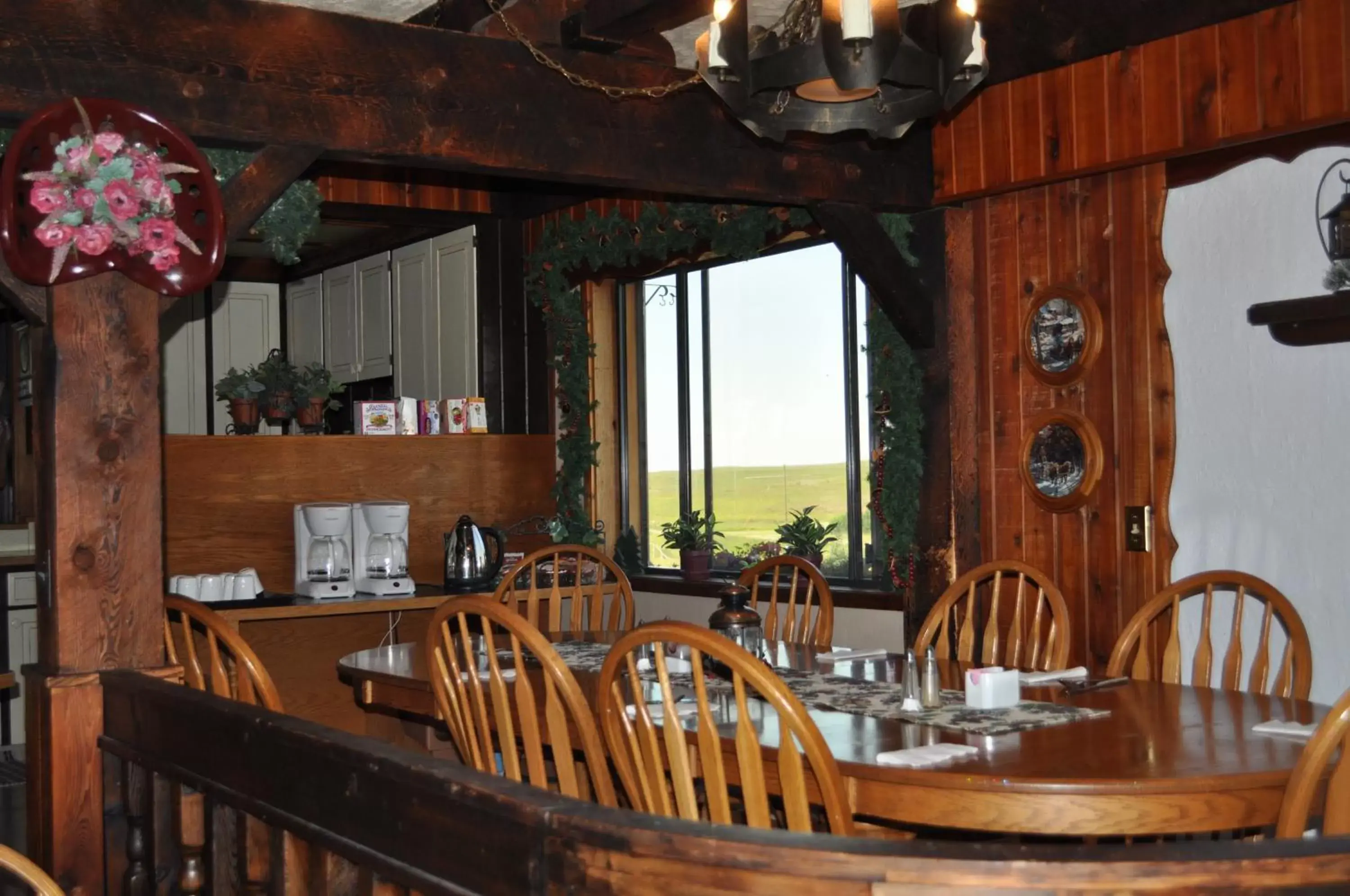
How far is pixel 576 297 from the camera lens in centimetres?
589

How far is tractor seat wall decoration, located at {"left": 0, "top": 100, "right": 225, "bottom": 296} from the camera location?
2.75 m

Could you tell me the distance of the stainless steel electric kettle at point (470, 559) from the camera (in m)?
5.26

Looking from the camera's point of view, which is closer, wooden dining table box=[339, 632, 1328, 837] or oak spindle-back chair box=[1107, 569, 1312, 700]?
wooden dining table box=[339, 632, 1328, 837]

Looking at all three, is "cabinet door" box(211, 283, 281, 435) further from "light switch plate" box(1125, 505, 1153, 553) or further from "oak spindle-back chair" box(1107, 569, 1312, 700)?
"oak spindle-back chair" box(1107, 569, 1312, 700)

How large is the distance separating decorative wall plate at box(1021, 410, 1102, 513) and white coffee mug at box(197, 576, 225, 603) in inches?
109

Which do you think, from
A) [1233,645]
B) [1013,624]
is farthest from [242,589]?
[1233,645]

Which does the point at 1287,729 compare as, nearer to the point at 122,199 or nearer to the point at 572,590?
the point at 122,199

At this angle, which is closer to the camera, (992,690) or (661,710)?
(992,690)

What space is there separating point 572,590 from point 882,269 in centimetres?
157

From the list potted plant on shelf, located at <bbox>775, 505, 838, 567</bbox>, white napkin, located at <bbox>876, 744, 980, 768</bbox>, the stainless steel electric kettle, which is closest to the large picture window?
potted plant on shelf, located at <bbox>775, 505, 838, 567</bbox>

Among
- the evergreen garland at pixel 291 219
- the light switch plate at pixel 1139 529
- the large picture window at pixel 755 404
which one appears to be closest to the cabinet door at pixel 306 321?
the large picture window at pixel 755 404

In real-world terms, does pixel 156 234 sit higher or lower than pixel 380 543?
higher

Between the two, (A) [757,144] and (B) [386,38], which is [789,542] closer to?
(A) [757,144]

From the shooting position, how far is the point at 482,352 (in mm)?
6031
